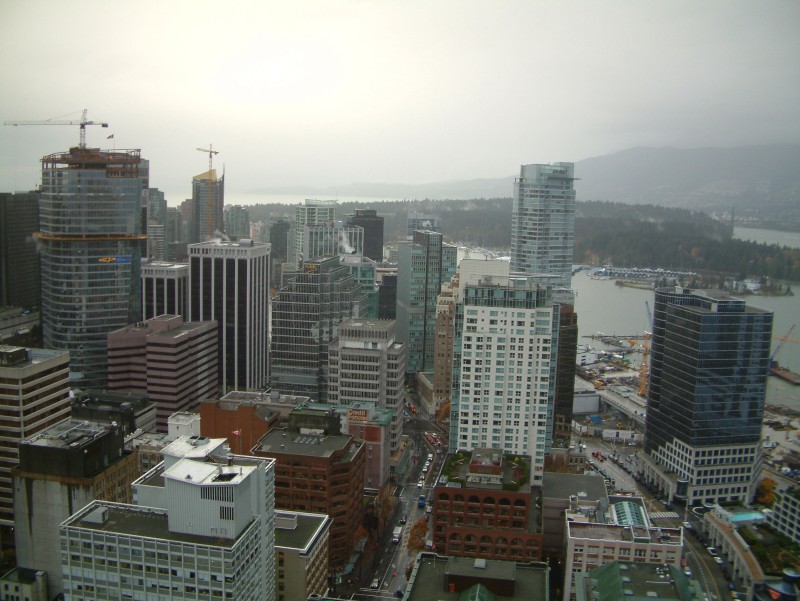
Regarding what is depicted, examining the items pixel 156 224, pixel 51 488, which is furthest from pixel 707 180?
pixel 156 224

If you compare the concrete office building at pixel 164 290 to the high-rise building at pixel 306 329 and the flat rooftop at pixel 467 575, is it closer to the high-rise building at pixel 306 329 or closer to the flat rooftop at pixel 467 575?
the high-rise building at pixel 306 329

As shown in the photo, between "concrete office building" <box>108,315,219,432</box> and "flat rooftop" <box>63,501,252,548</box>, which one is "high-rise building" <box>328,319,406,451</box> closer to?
"concrete office building" <box>108,315,219,432</box>

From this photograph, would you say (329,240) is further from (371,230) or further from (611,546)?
(611,546)

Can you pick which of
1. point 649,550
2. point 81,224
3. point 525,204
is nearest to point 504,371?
point 649,550

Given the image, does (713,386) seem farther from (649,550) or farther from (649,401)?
(649,550)

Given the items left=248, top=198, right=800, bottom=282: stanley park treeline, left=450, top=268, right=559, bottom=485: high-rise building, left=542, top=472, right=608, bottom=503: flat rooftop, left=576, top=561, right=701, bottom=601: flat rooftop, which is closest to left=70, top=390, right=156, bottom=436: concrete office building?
left=450, top=268, right=559, bottom=485: high-rise building
